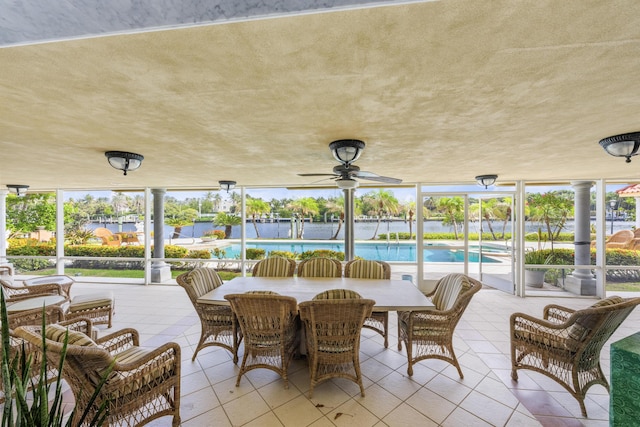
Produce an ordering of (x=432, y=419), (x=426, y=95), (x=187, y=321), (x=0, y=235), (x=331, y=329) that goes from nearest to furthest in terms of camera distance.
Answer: (x=426, y=95)
(x=432, y=419)
(x=331, y=329)
(x=187, y=321)
(x=0, y=235)

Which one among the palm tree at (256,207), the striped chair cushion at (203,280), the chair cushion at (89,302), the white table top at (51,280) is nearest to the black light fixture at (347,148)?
the striped chair cushion at (203,280)

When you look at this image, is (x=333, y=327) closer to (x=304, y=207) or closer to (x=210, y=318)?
(x=210, y=318)

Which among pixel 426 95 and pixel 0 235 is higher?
pixel 426 95

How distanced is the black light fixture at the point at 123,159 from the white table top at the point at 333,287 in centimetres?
170

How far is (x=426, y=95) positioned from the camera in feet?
5.31

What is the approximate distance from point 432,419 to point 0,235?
10.6 meters

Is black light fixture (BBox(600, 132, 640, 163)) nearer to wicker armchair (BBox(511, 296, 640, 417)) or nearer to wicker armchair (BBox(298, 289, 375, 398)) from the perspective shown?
wicker armchair (BBox(511, 296, 640, 417))

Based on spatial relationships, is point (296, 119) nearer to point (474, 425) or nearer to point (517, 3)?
point (517, 3)

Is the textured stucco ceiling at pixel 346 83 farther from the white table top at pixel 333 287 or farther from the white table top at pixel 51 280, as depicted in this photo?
the white table top at pixel 51 280

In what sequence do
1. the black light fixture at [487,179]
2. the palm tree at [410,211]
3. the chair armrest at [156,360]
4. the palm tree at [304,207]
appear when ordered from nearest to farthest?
the chair armrest at [156,360]
the black light fixture at [487,179]
the palm tree at [410,211]
the palm tree at [304,207]

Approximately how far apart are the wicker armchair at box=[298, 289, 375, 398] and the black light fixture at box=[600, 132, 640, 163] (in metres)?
2.68

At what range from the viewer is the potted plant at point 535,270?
5.45m

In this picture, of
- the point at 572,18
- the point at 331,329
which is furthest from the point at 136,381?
the point at 572,18

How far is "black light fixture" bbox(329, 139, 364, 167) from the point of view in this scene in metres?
2.46
